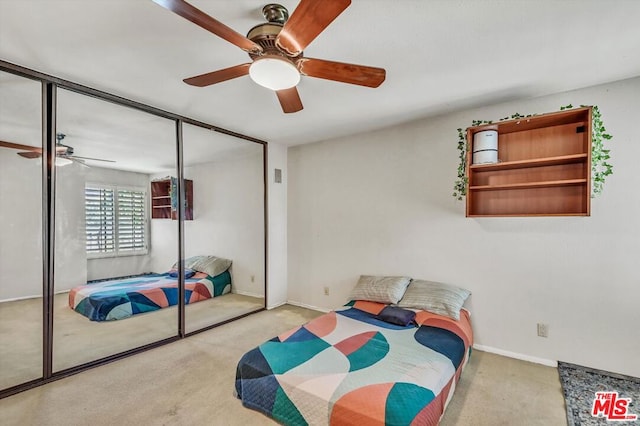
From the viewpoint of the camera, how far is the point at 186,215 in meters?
3.41

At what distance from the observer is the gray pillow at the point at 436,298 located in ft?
9.15

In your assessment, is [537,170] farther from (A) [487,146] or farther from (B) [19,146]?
(B) [19,146]

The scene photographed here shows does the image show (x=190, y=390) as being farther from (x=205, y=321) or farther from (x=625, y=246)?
(x=625, y=246)

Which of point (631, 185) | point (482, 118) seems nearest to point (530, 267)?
point (631, 185)

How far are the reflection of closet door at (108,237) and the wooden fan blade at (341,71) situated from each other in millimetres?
2127

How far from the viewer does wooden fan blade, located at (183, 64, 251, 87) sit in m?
1.79

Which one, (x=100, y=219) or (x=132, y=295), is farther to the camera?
(x=132, y=295)

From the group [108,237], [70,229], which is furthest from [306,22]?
[108,237]

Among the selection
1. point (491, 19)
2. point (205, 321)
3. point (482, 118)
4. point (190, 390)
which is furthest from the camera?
point (205, 321)

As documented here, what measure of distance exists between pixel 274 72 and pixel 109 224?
241 centimetres

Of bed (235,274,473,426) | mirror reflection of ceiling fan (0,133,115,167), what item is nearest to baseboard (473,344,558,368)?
bed (235,274,473,426)

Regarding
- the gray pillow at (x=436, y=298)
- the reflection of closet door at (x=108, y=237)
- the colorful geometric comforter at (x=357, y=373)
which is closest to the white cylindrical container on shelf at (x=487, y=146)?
the gray pillow at (x=436, y=298)

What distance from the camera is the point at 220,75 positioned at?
1.86 metres

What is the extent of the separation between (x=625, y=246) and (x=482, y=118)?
5.33ft
